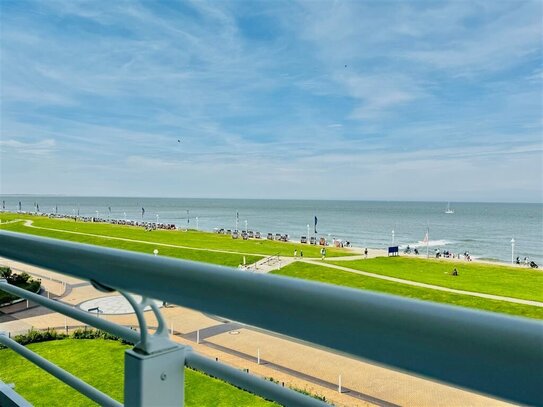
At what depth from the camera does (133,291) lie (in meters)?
0.90

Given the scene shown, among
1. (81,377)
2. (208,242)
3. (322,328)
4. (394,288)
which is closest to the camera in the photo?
(322,328)

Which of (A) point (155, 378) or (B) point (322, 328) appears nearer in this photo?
(B) point (322, 328)

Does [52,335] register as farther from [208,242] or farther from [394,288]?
[208,242]

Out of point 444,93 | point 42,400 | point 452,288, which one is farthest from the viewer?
point 444,93

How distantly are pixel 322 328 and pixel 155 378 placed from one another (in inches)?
17.2

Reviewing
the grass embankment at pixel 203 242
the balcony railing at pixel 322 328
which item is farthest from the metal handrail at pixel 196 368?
the grass embankment at pixel 203 242

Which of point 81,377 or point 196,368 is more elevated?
point 196,368

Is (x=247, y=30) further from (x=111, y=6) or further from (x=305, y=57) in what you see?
(x=305, y=57)

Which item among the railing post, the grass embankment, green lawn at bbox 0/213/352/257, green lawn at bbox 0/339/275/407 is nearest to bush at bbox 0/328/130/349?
green lawn at bbox 0/339/275/407

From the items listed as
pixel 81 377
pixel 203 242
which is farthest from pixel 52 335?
pixel 203 242

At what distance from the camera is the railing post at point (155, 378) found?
2.83ft

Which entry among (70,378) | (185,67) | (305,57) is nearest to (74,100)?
(185,67)

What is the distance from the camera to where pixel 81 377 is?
30.9 ft

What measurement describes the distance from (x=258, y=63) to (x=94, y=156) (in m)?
23.8
